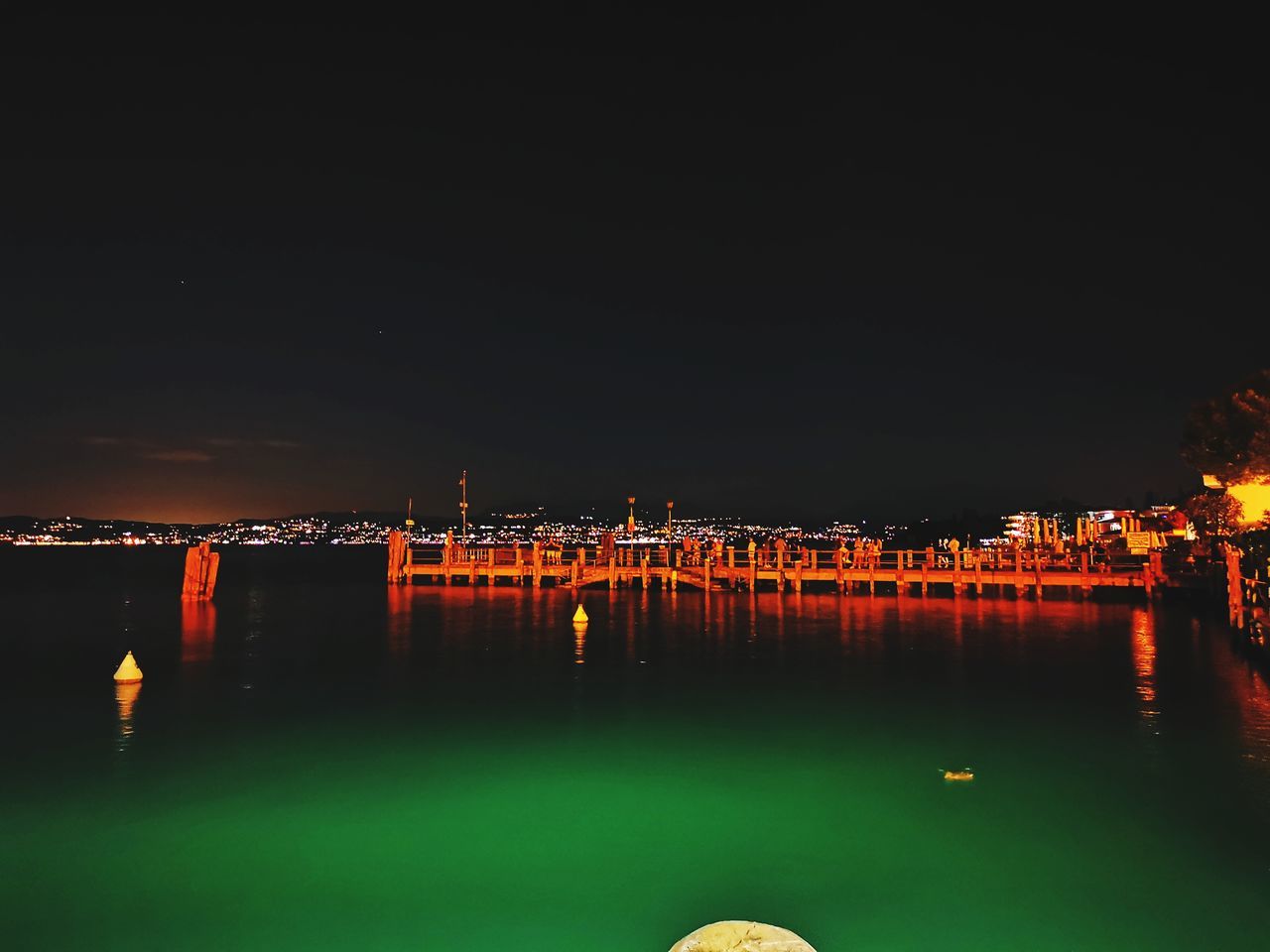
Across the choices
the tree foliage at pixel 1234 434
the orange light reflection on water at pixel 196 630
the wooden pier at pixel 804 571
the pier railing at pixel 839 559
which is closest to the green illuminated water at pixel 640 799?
the orange light reflection on water at pixel 196 630

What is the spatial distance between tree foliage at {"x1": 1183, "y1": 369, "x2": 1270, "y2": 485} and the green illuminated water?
17.3ft

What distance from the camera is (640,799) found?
10.7 m

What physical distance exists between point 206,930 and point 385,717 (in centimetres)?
812

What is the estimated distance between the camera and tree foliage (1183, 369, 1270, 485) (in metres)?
23.5

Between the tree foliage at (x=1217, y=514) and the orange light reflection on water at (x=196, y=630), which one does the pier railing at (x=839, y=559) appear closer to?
the tree foliage at (x=1217, y=514)

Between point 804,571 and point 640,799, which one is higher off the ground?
point 804,571

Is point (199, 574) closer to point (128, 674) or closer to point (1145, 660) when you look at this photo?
→ point (128, 674)

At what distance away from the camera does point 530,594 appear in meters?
37.1

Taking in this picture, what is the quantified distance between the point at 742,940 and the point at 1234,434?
25.2 m

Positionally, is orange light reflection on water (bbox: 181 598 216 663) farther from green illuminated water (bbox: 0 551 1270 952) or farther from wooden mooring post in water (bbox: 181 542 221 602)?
green illuminated water (bbox: 0 551 1270 952)

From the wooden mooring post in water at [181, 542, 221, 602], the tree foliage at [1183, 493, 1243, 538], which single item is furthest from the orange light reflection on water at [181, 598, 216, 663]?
the tree foliage at [1183, 493, 1243, 538]

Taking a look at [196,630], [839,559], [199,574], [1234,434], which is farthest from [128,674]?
[1234,434]

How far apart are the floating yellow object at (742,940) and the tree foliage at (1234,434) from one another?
2370 centimetres

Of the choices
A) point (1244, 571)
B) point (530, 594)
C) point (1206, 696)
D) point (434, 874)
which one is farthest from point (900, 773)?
point (530, 594)
